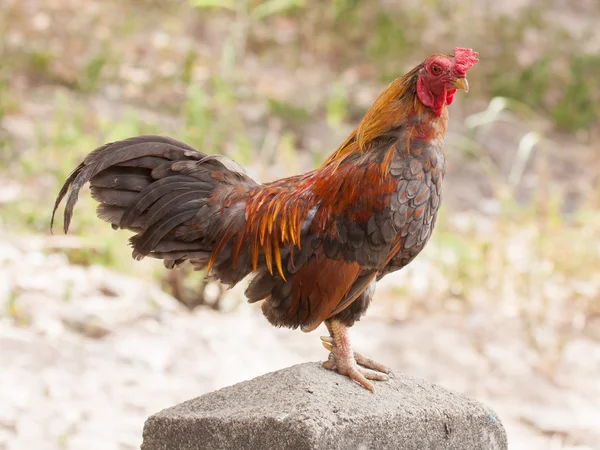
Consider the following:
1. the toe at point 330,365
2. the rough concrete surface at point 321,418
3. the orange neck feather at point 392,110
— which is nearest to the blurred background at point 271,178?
the rough concrete surface at point 321,418

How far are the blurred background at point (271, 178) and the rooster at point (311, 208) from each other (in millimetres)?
1361

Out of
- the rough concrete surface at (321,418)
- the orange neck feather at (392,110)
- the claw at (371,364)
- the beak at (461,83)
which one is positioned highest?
the beak at (461,83)

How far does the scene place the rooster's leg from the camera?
2713mm

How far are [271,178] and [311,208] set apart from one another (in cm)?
338

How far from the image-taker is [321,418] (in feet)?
7.61

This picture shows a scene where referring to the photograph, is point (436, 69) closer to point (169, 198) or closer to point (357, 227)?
point (357, 227)

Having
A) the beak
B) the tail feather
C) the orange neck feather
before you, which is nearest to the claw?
the tail feather

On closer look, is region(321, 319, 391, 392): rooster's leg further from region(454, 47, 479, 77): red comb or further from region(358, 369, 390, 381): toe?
region(454, 47, 479, 77): red comb

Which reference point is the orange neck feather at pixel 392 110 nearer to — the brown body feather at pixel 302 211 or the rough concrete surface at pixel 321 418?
the brown body feather at pixel 302 211

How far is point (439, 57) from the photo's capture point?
8.16 feet

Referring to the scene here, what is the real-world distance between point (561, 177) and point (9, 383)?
214 inches

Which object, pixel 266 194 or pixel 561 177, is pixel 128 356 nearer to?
pixel 266 194

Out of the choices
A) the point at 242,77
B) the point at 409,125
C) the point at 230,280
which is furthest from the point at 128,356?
the point at 242,77

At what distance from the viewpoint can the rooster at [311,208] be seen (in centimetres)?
254
